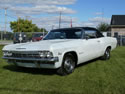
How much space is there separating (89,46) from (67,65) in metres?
1.39

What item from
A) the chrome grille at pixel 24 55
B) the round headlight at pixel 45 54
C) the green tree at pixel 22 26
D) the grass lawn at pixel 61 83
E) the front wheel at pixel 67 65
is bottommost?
the grass lawn at pixel 61 83

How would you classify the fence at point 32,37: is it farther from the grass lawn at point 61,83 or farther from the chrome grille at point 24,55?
the chrome grille at point 24,55

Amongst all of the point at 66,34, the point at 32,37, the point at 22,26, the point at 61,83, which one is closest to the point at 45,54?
the point at 61,83

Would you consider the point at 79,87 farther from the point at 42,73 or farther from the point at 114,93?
the point at 42,73

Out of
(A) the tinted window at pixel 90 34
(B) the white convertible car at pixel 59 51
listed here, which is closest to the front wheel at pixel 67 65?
(B) the white convertible car at pixel 59 51

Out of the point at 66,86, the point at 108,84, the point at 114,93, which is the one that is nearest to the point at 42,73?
the point at 66,86

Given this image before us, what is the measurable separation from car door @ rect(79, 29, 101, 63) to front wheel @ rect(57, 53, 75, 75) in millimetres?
432

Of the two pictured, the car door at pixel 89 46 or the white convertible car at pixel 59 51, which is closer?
the white convertible car at pixel 59 51

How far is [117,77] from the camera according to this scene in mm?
4797

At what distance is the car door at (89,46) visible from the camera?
225 inches

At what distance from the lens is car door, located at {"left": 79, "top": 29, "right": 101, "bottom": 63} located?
5.70 m

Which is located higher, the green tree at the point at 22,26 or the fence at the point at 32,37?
the green tree at the point at 22,26

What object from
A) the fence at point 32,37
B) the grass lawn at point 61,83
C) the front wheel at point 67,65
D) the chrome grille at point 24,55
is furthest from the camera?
the fence at point 32,37

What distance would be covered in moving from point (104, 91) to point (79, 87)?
58 centimetres
